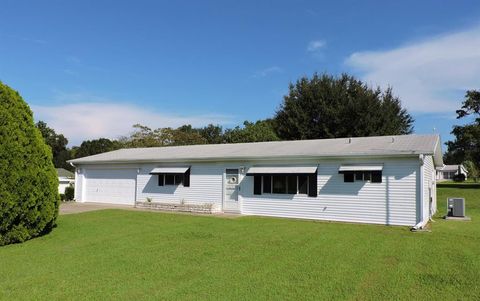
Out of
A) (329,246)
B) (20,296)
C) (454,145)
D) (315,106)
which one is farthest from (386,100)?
(20,296)

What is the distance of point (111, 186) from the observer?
67.8ft

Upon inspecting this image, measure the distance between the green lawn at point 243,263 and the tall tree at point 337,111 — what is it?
57.8ft

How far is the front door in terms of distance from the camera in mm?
16203

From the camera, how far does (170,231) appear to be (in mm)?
11164

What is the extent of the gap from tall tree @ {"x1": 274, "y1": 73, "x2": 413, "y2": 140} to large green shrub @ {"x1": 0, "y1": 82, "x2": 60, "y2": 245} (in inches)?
892

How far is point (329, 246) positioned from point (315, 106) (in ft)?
74.5

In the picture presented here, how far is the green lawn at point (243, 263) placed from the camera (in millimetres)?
5582

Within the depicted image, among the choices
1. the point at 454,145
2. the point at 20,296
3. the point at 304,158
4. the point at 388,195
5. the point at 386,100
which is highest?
the point at 386,100

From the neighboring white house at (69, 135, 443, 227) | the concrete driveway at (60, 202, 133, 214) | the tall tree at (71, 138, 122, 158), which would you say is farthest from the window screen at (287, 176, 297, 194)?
the tall tree at (71, 138, 122, 158)

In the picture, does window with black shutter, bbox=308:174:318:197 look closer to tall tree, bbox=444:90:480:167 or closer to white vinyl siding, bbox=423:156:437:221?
white vinyl siding, bbox=423:156:437:221

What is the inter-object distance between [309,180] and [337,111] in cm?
1602

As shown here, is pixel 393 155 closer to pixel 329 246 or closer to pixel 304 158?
pixel 304 158

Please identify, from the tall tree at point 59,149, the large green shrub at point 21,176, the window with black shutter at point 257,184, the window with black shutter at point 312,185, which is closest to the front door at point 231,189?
the window with black shutter at point 257,184

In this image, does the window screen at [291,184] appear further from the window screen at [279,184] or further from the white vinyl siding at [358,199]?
the white vinyl siding at [358,199]
